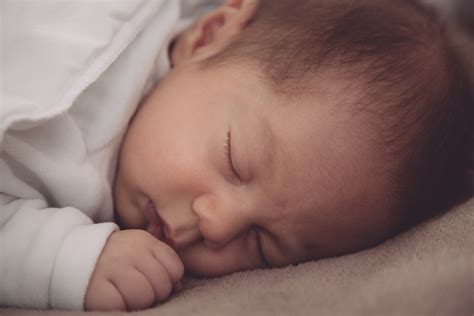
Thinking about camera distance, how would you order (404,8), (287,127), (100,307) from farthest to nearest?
1. (404,8)
2. (287,127)
3. (100,307)

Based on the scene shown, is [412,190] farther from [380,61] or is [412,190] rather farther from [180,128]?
[180,128]

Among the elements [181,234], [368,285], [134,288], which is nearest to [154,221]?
[181,234]

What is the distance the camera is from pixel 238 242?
3.24 feet

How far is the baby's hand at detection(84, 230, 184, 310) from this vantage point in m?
0.81

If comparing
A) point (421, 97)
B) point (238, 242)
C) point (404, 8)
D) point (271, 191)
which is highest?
point (404, 8)

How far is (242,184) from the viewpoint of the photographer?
3.14ft

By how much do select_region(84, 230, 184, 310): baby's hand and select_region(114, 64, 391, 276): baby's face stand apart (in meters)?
0.06

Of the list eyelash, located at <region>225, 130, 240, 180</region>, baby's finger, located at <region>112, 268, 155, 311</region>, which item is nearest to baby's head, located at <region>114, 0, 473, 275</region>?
eyelash, located at <region>225, 130, 240, 180</region>

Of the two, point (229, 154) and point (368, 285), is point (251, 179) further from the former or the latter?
point (368, 285)

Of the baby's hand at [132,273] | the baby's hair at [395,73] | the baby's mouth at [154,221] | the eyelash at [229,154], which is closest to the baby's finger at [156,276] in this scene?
the baby's hand at [132,273]

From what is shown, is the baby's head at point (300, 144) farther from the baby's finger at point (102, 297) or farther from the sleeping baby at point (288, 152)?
the baby's finger at point (102, 297)

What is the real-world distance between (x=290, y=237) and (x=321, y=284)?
15 centimetres

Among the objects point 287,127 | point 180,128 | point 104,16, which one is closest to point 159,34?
point 104,16

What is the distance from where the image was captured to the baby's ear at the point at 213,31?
3.76 feet
